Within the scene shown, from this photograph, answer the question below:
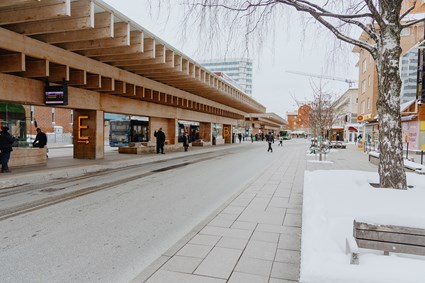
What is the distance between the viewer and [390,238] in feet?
9.25

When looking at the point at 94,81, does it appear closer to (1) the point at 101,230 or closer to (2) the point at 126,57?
(2) the point at 126,57

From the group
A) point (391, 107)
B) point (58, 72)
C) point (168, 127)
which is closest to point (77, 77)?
point (58, 72)

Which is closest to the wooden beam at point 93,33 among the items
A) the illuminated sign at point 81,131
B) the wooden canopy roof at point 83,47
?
the wooden canopy roof at point 83,47

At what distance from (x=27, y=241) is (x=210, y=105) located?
25950mm

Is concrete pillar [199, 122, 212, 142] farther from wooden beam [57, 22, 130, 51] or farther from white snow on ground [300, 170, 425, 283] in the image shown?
white snow on ground [300, 170, 425, 283]

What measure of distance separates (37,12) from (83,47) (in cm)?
303

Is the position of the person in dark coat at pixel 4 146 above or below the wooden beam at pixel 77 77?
below

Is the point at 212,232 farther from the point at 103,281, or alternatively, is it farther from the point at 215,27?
the point at 215,27

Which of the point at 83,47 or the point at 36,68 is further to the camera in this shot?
the point at 83,47

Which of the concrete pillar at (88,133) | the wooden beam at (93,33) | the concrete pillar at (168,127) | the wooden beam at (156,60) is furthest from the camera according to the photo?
the concrete pillar at (168,127)

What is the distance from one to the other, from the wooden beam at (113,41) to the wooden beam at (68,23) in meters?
1.81

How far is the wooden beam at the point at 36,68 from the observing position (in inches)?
440

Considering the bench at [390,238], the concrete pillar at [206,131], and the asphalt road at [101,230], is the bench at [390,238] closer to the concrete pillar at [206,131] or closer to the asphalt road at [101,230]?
the asphalt road at [101,230]

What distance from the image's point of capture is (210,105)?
2992 cm
